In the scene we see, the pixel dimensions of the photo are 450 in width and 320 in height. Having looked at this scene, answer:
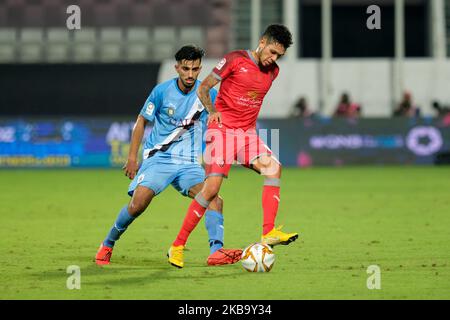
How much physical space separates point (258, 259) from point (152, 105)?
1.72m

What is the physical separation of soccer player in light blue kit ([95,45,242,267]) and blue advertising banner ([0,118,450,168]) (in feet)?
48.1

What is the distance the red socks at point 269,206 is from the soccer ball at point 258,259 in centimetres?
30

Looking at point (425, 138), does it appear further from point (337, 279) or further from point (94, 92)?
point (337, 279)

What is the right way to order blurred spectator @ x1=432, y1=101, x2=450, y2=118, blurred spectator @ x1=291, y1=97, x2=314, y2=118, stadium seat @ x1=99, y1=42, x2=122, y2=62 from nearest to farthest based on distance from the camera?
blurred spectator @ x1=432, y1=101, x2=450, y2=118, blurred spectator @ x1=291, y1=97, x2=314, y2=118, stadium seat @ x1=99, y1=42, x2=122, y2=62

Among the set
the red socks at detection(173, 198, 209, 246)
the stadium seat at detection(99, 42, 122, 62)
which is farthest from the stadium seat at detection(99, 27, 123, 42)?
the red socks at detection(173, 198, 209, 246)

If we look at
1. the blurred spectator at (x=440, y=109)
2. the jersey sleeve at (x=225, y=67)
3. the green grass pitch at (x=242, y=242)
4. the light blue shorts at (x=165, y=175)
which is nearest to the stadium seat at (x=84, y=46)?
the green grass pitch at (x=242, y=242)

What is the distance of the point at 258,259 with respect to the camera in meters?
8.56

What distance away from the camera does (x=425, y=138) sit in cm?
2433

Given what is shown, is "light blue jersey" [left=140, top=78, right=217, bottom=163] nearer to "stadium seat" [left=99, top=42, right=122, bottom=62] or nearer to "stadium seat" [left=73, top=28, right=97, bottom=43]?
"stadium seat" [left=99, top=42, right=122, bottom=62]

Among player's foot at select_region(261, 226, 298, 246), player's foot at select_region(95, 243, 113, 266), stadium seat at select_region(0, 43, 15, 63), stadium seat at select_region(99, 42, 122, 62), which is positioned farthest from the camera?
stadium seat at select_region(99, 42, 122, 62)

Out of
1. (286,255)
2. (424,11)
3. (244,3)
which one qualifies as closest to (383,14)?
(424,11)

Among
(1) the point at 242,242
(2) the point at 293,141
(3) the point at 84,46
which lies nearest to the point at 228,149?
(1) the point at 242,242

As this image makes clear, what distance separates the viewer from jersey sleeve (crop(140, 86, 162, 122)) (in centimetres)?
924
